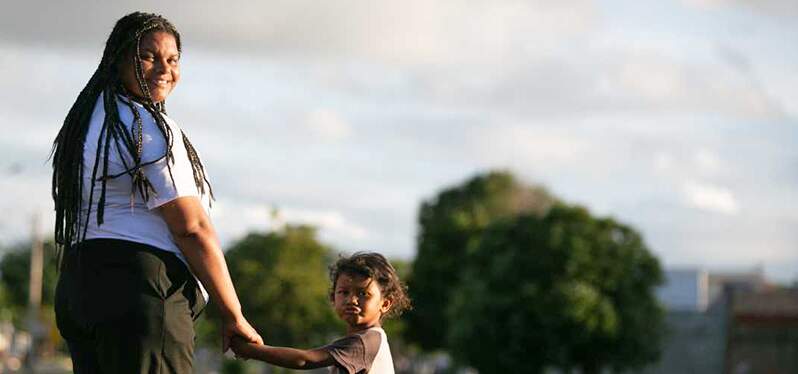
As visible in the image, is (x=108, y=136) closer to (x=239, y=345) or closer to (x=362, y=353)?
(x=239, y=345)

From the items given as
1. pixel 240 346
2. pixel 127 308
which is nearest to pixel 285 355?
pixel 240 346

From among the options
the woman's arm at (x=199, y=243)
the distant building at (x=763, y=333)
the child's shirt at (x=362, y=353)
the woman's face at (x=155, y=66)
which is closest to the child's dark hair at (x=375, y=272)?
the child's shirt at (x=362, y=353)

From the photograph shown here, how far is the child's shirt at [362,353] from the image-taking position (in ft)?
20.4

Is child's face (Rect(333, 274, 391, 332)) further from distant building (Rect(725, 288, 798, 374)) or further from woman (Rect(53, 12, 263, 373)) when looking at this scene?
distant building (Rect(725, 288, 798, 374))

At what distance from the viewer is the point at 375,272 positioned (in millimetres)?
6453

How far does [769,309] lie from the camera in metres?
76.1

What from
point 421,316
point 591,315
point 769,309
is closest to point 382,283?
point 591,315

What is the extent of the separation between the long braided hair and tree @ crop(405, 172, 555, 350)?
243ft

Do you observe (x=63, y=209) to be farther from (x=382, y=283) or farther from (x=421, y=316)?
(x=421, y=316)

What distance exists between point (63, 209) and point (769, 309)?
72259mm

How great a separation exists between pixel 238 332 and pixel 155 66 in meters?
0.86

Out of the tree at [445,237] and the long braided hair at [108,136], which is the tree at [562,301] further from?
the long braided hair at [108,136]

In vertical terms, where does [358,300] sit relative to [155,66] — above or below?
below

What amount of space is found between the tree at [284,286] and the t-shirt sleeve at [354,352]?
73528mm
